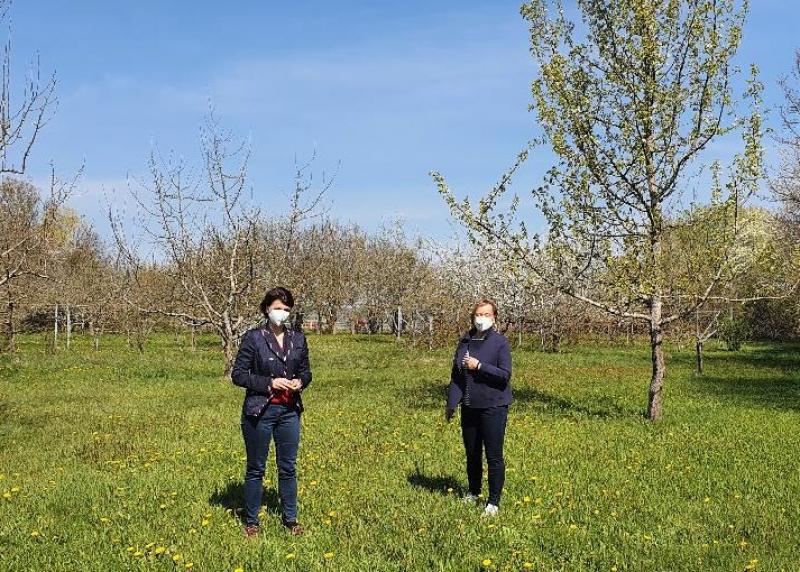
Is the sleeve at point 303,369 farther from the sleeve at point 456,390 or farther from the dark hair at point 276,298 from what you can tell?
the sleeve at point 456,390

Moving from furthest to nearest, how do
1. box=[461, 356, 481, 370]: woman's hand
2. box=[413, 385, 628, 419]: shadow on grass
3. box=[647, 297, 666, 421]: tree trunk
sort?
1. box=[413, 385, 628, 419]: shadow on grass
2. box=[647, 297, 666, 421]: tree trunk
3. box=[461, 356, 481, 370]: woman's hand

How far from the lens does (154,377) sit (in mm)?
22859

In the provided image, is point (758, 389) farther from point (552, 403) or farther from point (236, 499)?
point (236, 499)

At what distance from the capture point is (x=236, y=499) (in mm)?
8141

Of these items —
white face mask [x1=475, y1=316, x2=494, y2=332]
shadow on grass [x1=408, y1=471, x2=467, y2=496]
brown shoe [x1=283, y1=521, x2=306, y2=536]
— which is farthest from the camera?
shadow on grass [x1=408, y1=471, x2=467, y2=496]

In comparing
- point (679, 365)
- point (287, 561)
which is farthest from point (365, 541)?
point (679, 365)

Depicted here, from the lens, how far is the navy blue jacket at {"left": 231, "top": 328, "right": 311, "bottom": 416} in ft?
21.6

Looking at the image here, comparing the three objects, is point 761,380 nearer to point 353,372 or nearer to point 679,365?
point 679,365

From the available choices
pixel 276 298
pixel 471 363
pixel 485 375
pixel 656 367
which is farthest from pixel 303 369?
pixel 656 367

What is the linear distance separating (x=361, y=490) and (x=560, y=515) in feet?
7.96

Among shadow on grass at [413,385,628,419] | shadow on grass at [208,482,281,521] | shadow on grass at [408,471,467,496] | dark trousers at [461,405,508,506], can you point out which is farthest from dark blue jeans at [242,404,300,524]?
shadow on grass at [413,385,628,419]

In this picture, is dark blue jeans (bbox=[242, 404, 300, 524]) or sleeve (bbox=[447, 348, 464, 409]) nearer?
dark blue jeans (bbox=[242, 404, 300, 524])

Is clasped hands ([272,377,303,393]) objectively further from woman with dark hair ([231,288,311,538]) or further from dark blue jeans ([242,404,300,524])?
dark blue jeans ([242,404,300,524])

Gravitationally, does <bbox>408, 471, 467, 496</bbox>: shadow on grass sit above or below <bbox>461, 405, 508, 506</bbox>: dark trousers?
below
